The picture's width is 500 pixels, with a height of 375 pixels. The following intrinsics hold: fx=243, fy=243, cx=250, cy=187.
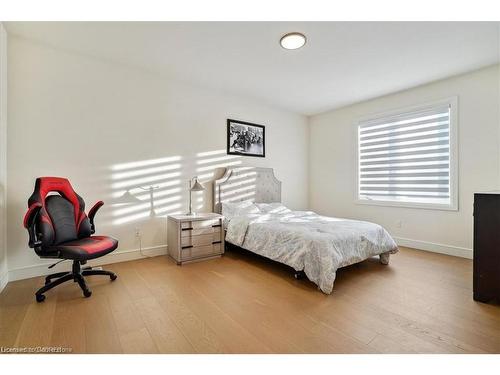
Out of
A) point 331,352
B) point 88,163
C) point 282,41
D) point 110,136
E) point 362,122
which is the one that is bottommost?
point 331,352

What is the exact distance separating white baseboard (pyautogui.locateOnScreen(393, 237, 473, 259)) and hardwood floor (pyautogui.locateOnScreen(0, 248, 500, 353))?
27.3 inches

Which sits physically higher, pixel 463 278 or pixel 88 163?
pixel 88 163

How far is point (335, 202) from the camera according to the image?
4.77m

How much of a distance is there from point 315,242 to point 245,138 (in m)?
2.41

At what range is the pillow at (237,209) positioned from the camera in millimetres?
3707

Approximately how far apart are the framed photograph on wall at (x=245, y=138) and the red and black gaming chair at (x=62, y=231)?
88.1 inches

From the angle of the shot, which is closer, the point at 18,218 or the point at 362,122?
the point at 18,218

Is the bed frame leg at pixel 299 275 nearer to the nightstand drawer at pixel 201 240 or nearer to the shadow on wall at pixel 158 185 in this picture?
the nightstand drawer at pixel 201 240

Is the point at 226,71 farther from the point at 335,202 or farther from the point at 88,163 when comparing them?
the point at 335,202

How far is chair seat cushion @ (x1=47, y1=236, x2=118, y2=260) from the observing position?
202cm

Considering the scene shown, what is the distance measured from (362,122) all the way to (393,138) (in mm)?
623

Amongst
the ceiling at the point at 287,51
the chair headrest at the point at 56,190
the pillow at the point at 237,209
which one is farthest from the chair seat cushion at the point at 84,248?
the ceiling at the point at 287,51
